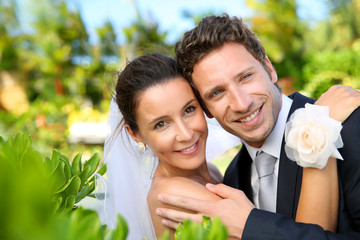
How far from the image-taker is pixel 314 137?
167 cm

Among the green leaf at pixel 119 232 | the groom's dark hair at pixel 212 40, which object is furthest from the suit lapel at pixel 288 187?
the green leaf at pixel 119 232

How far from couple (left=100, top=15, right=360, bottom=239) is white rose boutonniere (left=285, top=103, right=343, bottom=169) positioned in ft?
0.80

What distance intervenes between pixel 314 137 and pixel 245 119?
76 centimetres

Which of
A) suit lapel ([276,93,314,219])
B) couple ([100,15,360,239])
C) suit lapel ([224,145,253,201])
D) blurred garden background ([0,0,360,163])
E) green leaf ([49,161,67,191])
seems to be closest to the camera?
green leaf ([49,161,67,191])

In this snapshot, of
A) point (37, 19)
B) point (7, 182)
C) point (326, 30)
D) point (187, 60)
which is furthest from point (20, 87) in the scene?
point (7, 182)

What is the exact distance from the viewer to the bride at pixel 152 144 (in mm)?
2396

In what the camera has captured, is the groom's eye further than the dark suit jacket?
Yes

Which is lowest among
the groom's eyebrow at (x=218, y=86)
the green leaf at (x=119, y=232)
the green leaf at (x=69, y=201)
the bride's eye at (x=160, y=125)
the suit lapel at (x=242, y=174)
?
the suit lapel at (x=242, y=174)

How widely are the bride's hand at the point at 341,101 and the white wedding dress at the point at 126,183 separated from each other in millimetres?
1380

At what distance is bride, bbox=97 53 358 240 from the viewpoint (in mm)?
2396

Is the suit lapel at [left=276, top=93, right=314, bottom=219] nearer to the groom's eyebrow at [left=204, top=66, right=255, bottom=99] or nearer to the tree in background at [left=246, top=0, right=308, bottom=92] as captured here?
the groom's eyebrow at [left=204, top=66, right=255, bottom=99]

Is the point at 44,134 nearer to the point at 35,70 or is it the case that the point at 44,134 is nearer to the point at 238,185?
the point at 238,185

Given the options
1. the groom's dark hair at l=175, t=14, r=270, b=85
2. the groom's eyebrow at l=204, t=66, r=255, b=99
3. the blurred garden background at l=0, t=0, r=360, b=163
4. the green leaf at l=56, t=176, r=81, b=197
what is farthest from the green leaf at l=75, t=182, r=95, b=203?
the blurred garden background at l=0, t=0, r=360, b=163

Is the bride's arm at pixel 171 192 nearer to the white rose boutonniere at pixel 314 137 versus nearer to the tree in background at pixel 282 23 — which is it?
the white rose boutonniere at pixel 314 137
